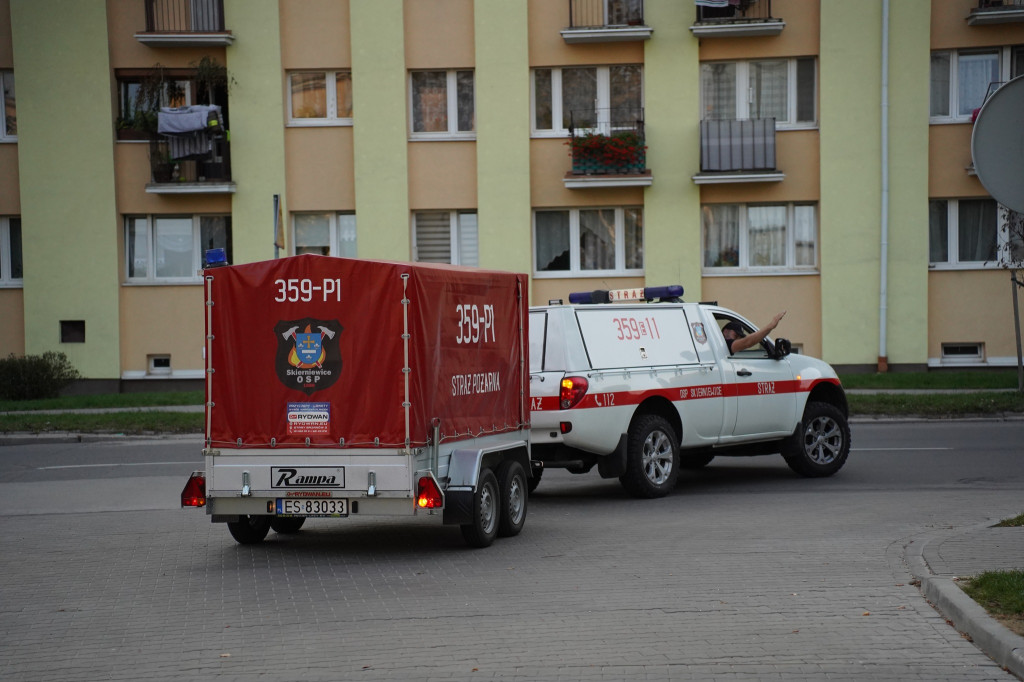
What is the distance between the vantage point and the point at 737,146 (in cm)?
2617

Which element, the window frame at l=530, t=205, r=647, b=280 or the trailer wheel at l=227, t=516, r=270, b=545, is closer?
the trailer wheel at l=227, t=516, r=270, b=545

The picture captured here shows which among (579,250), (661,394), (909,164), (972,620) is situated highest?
(909,164)

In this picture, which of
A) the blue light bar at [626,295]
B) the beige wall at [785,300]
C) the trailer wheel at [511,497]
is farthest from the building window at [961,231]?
the trailer wheel at [511,497]

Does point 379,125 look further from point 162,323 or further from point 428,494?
point 428,494

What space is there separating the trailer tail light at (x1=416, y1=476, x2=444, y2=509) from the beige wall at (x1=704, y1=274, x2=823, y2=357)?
18.7 metres

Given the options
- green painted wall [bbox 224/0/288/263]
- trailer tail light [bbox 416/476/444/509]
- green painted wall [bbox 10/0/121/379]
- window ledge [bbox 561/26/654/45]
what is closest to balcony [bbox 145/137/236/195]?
green painted wall [bbox 224/0/288/263]

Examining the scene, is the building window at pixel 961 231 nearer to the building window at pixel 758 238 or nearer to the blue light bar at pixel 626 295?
the building window at pixel 758 238

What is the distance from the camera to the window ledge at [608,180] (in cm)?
2597

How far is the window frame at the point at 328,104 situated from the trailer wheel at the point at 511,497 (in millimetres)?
18124

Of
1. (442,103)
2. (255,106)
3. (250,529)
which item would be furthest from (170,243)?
(250,529)

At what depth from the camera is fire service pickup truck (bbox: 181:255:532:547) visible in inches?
348

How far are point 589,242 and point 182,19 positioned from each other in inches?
412

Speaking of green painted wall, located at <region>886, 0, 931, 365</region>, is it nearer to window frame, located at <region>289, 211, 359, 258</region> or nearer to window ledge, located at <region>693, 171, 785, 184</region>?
window ledge, located at <region>693, 171, 785, 184</region>

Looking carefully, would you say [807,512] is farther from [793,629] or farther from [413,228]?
[413,228]
